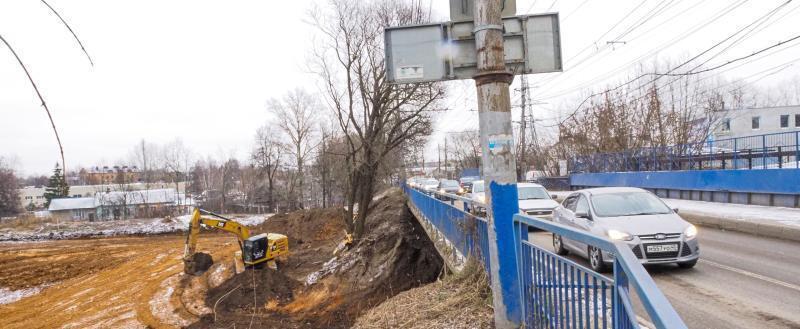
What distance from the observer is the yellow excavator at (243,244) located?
19203mm

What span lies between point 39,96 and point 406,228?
21926 millimetres

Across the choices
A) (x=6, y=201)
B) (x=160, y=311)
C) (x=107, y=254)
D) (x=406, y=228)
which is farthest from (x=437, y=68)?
(x=6, y=201)

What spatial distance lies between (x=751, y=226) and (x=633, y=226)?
6918 mm

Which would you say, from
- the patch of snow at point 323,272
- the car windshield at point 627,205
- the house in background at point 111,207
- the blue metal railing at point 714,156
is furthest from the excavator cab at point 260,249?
the house in background at point 111,207

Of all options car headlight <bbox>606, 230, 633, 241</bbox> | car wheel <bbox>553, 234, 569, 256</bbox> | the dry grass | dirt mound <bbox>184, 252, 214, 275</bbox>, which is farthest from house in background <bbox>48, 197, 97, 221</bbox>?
car headlight <bbox>606, 230, 633, 241</bbox>

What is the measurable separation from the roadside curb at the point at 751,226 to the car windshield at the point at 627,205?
4631mm

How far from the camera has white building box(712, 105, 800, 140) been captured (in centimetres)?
5306

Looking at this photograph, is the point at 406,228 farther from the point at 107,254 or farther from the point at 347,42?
the point at 107,254

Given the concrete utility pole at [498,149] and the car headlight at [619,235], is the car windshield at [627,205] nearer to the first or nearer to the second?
the car headlight at [619,235]

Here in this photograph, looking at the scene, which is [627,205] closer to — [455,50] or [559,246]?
[559,246]

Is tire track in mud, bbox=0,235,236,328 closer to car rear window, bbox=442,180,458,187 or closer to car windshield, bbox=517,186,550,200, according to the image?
car windshield, bbox=517,186,550,200

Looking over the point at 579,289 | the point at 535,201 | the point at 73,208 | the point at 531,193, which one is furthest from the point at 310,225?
the point at 73,208

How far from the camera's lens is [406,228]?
23047 millimetres

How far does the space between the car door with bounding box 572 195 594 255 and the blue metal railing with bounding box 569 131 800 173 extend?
1080cm
